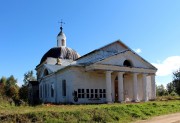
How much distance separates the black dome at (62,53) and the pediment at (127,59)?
13.7 metres

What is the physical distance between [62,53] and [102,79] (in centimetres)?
1389

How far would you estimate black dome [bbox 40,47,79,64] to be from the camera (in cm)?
4388

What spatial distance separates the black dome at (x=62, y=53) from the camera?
43.9 meters

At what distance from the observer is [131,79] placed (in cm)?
3503

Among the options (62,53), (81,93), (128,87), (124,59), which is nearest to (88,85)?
(81,93)

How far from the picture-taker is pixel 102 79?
31875mm

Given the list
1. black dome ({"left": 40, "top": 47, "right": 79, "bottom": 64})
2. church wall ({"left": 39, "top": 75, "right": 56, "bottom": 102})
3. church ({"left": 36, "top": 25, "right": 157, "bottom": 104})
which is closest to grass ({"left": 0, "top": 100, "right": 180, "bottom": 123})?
church ({"left": 36, "top": 25, "right": 157, "bottom": 104})

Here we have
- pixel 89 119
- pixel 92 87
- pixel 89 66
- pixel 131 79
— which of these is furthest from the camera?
pixel 131 79

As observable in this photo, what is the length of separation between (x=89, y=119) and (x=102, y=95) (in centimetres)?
1526

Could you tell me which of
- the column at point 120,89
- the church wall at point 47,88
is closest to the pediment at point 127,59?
the column at point 120,89

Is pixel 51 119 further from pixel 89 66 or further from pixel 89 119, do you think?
pixel 89 66

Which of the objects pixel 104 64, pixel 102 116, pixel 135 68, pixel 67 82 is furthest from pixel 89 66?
pixel 102 116

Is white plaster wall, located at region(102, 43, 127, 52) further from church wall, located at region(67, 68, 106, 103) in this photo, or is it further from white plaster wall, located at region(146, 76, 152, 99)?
white plaster wall, located at region(146, 76, 152, 99)

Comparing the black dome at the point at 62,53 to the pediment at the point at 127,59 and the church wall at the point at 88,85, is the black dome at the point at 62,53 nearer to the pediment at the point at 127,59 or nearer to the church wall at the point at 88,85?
the church wall at the point at 88,85
